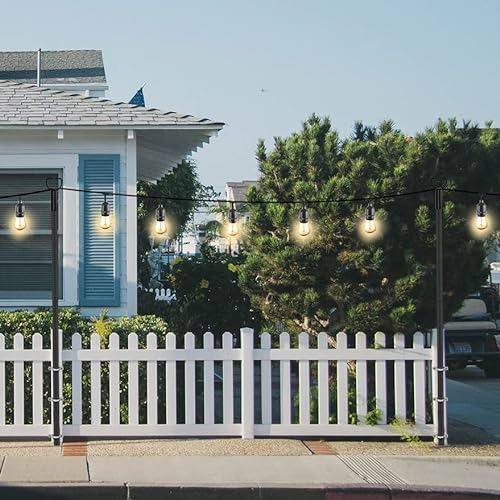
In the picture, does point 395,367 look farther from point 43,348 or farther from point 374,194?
point 43,348

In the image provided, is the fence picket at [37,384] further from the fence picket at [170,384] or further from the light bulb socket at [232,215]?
the light bulb socket at [232,215]

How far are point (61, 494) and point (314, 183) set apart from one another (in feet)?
13.4

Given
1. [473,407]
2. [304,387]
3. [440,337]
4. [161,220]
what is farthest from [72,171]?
[473,407]

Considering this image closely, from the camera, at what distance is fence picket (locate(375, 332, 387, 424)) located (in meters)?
8.80

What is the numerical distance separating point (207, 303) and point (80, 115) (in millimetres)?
3382

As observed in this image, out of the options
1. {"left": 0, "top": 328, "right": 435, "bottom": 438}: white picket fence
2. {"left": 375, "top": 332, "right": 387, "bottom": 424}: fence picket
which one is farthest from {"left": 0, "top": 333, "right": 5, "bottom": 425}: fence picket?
{"left": 375, "top": 332, "right": 387, "bottom": 424}: fence picket

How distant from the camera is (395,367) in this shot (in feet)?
28.9

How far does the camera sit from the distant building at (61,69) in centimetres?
3256

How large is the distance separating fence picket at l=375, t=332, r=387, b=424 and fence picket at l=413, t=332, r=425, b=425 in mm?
305

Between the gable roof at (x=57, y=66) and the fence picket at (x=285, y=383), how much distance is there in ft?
85.2

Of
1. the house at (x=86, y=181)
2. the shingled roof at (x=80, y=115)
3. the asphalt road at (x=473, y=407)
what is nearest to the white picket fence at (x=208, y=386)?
the asphalt road at (x=473, y=407)

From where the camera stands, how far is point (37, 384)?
28.4ft

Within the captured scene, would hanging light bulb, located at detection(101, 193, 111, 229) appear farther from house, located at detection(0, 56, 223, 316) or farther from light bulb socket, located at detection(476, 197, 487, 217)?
light bulb socket, located at detection(476, 197, 487, 217)

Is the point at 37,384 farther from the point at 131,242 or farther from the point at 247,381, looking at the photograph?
the point at 131,242
